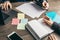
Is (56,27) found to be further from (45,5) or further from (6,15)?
(6,15)

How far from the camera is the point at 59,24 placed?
1592mm

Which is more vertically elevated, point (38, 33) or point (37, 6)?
point (37, 6)

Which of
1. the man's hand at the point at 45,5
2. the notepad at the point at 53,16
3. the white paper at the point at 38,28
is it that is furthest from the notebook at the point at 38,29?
the man's hand at the point at 45,5

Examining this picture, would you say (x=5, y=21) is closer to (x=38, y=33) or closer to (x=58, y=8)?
(x=38, y=33)

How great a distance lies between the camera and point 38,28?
5.23 feet

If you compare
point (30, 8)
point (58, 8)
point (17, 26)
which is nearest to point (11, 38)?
point (17, 26)

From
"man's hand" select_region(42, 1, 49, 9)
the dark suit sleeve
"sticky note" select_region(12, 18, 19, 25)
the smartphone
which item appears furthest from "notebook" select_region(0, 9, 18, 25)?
the dark suit sleeve

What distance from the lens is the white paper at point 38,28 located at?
1.54m

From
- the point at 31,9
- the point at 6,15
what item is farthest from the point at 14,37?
the point at 31,9

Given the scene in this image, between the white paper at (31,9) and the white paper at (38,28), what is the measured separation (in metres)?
0.15

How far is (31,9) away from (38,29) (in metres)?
0.38

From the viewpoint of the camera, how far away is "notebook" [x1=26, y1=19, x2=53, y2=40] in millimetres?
1540

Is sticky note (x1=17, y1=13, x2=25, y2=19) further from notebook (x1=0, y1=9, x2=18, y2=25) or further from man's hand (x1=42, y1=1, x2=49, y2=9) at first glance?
man's hand (x1=42, y1=1, x2=49, y2=9)

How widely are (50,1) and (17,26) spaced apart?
60 centimetres
